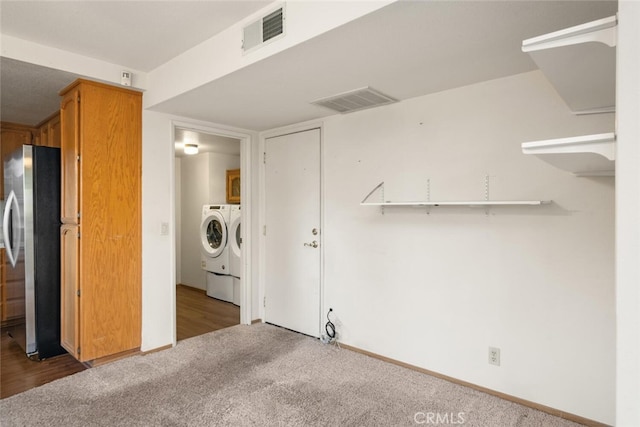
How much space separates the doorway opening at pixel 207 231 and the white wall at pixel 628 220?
3.61m

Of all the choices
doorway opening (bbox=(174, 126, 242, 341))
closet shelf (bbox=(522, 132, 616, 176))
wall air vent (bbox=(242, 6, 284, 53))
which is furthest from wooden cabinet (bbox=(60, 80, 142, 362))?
closet shelf (bbox=(522, 132, 616, 176))

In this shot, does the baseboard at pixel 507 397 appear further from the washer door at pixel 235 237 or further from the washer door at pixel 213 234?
the washer door at pixel 213 234

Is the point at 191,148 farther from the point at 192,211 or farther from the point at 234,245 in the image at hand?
the point at 234,245

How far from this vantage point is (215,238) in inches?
207

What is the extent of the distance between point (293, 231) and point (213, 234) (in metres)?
2.06

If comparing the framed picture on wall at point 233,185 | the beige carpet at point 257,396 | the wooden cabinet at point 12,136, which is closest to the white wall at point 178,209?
the framed picture on wall at point 233,185

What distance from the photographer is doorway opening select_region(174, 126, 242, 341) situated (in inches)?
178

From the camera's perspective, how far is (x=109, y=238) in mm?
2881

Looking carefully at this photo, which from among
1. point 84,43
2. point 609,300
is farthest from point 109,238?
point 609,300

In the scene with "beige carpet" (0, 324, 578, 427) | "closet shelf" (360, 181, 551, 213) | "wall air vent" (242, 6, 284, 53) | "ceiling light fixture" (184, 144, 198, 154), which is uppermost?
"wall air vent" (242, 6, 284, 53)

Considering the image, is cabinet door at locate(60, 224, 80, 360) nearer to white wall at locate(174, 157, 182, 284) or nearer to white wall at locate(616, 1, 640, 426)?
white wall at locate(174, 157, 182, 284)

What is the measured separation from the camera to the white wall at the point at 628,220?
867mm

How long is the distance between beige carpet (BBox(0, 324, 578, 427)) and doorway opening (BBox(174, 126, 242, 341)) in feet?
3.95

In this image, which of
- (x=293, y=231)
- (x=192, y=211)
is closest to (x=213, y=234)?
(x=192, y=211)
